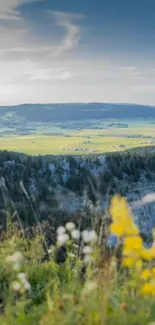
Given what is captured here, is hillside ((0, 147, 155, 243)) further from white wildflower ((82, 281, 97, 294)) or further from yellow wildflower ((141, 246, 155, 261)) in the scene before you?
yellow wildflower ((141, 246, 155, 261))

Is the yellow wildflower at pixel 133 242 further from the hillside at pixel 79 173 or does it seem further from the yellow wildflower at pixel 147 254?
the hillside at pixel 79 173

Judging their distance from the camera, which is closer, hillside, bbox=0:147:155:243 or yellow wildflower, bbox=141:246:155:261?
yellow wildflower, bbox=141:246:155:261

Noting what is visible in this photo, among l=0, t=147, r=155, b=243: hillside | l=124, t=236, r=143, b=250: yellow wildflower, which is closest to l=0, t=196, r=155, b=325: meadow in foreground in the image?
l=124, t=236, r=143, b=250: yellow wildflower

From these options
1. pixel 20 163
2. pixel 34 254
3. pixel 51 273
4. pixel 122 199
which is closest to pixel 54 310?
pixel 122 199

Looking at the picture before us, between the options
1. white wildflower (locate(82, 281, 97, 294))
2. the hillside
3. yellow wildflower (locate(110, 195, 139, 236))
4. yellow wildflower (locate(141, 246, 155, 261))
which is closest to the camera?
yellow wildflower (locate(110, 195, 139, 236))

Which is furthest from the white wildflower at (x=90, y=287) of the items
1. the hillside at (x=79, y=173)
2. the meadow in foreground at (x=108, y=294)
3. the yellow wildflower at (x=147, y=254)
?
the hillside at (x=79, y=173)

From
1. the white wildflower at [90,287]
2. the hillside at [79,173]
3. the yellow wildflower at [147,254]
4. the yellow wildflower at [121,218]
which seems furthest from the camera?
the hillside at [79,173]

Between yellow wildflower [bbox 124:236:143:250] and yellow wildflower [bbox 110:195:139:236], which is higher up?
yellow wildflower [bbox 110:195:139:236]

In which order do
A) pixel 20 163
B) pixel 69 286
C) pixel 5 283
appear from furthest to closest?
1. pixel 20 163
2. pixel 5 283
3. pixel 69 286

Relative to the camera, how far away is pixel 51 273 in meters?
7.16

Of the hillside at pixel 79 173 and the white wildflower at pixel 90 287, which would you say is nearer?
the white wildflower at pixel 90 287

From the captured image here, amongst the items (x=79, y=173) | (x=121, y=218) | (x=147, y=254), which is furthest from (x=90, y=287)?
(x=79, y=173)

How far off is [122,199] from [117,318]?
4.06ft

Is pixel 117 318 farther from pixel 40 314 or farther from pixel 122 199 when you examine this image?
pixel 122 199
